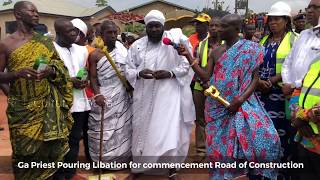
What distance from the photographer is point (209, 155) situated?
13.0 ft

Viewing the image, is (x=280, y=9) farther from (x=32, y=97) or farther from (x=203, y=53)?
(x=32, y=97)

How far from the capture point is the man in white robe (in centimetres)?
451

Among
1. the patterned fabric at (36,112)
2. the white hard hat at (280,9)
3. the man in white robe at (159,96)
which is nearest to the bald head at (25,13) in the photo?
the patterned fabric at (36,112)

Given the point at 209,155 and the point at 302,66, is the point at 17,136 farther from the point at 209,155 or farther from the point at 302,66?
the point at 302,66

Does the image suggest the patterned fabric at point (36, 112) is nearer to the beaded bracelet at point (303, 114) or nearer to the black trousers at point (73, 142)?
the black trousers at point (73, 142)

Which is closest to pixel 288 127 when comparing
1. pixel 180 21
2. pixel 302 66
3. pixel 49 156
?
pixel 302 66

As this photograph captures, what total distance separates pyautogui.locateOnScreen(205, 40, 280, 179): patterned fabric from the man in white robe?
2.69 feet

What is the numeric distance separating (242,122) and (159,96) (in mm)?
→ 1189

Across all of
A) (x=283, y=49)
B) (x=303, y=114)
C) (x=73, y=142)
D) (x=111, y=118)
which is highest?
(x=283, y=49)

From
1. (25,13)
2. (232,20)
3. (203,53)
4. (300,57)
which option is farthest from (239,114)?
(25,13)

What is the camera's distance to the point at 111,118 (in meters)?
4.77

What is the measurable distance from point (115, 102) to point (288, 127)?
80.3 inches

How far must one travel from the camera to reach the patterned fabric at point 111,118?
15.5 feet

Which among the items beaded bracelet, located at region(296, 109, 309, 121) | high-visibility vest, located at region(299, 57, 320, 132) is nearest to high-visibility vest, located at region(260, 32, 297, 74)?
high-visibility vest, located at region(299, 57, 320, 132)
